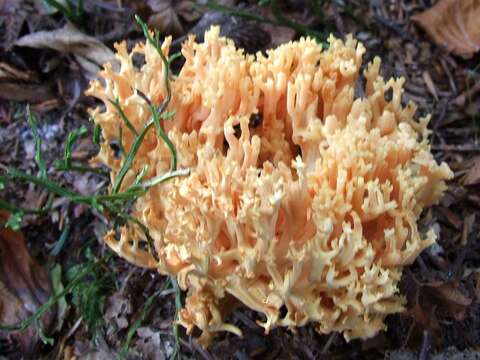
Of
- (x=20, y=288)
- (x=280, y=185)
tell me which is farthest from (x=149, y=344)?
(x=280, y=185)

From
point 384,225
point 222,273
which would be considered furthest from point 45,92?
point 384,225

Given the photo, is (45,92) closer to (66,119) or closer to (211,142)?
(66,119)

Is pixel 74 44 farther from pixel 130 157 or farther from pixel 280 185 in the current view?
pixel 280 185

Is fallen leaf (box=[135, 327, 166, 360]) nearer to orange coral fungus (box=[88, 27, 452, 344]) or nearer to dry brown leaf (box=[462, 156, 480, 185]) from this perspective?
orange coral fungus (box=[88, 27, 452, 344])

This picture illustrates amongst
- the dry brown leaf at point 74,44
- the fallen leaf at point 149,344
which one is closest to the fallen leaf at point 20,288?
the fallen leaf at point 149,344

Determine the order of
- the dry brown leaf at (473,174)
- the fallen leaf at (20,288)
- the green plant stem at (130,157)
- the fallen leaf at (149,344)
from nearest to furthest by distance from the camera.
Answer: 1. the green plant stem at (130,157)
2. the fallen leaf at (149,344)
3. the fallen leaf at (20,288)
4. the dry brown leaf at (473,174)

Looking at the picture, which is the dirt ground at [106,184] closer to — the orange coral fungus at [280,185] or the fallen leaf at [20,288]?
the fallen leaf at [20,288]
